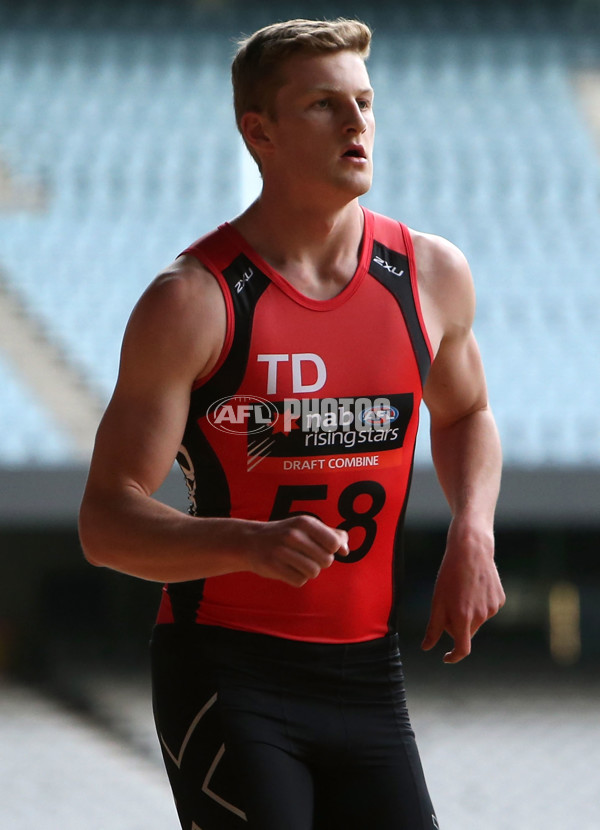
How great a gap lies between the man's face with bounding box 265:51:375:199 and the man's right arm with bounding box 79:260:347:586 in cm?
23

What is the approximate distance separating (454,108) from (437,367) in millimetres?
8022

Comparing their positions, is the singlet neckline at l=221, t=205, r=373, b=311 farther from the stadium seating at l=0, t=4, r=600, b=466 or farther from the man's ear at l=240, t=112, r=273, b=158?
the stadium seating at l=0, t=4, r=600, b=466

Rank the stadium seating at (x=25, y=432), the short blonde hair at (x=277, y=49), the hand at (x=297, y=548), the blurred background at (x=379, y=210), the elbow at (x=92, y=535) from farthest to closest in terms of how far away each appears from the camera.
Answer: the stadium seating at (x=25, y=432) < the blurred background at (x=379, y=210) < the short blonde hair at (x=277, y=49) < the elbow at (x=92, y=535) < the hand at (x=297, y=548)

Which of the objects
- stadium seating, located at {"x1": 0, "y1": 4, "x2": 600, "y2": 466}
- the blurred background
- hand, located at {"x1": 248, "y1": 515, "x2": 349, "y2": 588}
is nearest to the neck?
hand, located at {"x1": 248, "y1": 515, "x2": 349, "y2": 588}

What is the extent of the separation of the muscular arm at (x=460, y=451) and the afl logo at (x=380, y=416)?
0.15 meters

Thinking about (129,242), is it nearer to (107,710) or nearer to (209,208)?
(209,208)

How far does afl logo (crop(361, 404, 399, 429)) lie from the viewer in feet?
5.45

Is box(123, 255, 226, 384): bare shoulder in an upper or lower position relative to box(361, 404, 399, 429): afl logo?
upper

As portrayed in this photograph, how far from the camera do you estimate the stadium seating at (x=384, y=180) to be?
288 inches

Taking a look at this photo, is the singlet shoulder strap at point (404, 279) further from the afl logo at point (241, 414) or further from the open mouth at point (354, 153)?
the afl logo at point (241, 414)

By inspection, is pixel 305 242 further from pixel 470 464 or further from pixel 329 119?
pixel 470 464

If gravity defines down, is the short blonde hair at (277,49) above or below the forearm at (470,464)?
above

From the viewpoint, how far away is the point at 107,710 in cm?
656

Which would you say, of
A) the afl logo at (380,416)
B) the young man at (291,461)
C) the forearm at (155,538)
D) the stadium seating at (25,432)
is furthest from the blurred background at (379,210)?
the forearm at (155,538)
